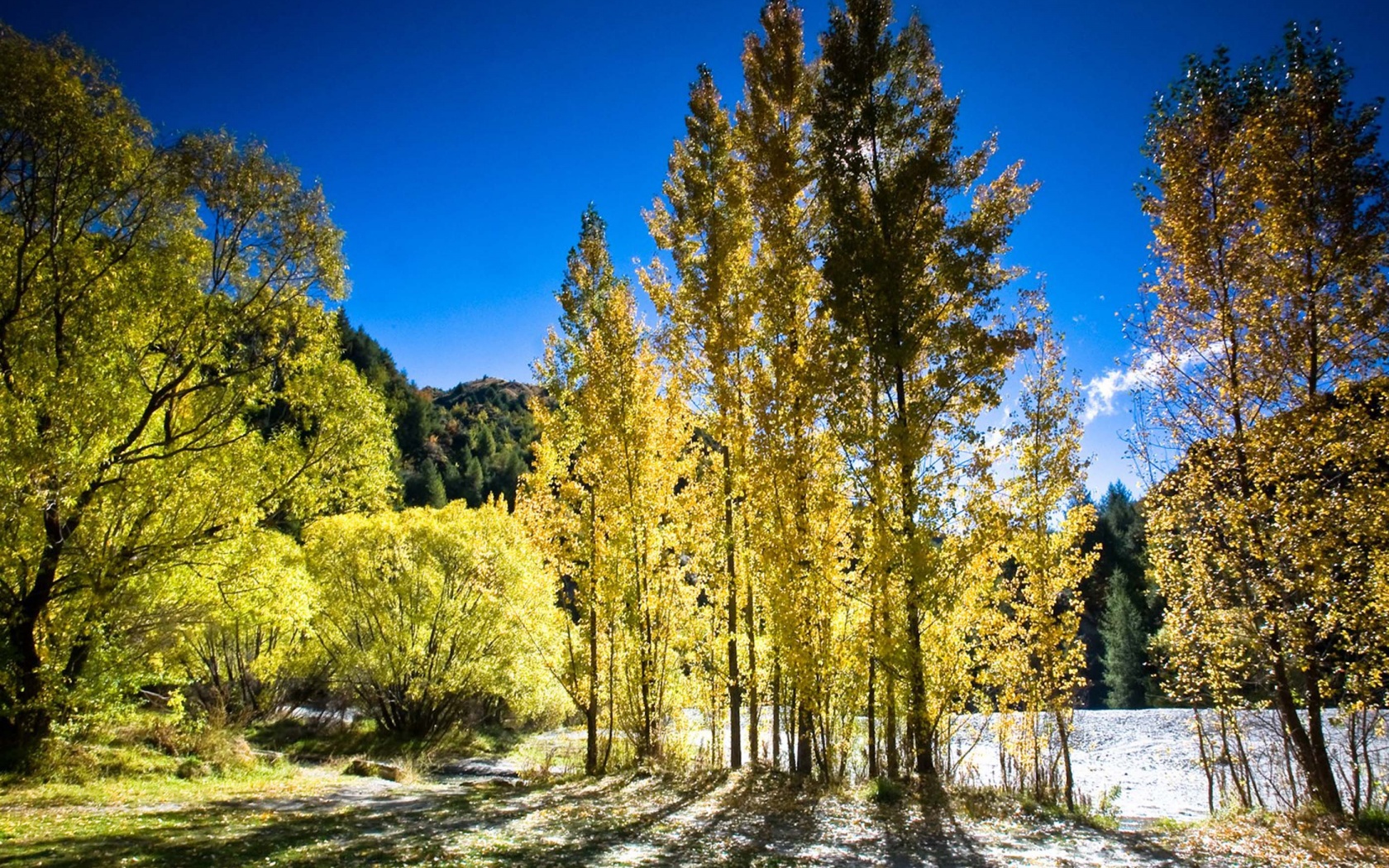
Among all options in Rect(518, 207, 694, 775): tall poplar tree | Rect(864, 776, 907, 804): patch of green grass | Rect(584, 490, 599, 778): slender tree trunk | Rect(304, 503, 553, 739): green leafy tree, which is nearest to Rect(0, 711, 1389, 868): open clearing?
Rect(864, 776, 907, 804): patch of green grass

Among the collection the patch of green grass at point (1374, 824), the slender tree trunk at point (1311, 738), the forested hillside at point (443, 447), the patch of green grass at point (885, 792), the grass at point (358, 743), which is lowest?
the grass at point (358, 743)

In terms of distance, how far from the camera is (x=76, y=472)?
10.0m

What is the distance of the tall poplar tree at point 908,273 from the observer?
927cm

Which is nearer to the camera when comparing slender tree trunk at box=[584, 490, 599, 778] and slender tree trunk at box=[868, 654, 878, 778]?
slender tree trunk at box=[868, 654, 878, 778]

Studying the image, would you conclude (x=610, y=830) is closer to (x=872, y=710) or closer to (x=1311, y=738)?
(x=872, y=710)

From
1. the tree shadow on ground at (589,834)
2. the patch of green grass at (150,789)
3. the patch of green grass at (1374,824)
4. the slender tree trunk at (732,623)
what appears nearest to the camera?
the tree shadow on ground at (589,834)

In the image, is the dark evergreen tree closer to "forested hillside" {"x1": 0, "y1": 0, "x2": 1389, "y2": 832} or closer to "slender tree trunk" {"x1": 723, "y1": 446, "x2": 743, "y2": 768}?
"forested hillside" {"x1": 0, "y1": 0, "x2": 1389, "y2": 832}

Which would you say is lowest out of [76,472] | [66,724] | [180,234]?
[66,724]

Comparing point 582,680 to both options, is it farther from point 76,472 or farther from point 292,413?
point 76,472

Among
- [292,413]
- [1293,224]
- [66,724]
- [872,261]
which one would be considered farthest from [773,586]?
[66,724]

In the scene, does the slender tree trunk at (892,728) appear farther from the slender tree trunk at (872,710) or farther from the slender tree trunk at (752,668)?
the slender tree trunk at (752,668)

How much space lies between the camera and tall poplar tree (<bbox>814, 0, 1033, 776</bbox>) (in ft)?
30.4

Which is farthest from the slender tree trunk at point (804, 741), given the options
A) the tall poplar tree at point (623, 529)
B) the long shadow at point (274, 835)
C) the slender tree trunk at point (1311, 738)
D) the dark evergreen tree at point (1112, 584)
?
the dark evergreen tree at point (1112, 584)

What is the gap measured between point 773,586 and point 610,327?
6308 millimetres
